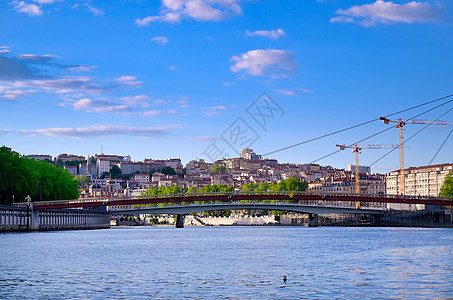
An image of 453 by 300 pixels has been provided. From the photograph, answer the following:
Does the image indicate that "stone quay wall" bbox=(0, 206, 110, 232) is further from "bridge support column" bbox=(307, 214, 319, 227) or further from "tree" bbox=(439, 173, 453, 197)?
"tree" bbox=(439, 173, 453, 197)

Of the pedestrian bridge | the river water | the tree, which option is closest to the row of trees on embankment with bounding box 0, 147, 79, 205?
the pedestrian bridge

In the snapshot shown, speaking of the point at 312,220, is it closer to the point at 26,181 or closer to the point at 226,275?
the point at 26,181

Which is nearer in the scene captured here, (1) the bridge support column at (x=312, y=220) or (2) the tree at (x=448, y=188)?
(2) the tree at (x=448, y=188)

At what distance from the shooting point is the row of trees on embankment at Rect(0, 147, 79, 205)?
7850cm

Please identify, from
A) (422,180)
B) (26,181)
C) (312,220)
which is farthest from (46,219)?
(422,180)

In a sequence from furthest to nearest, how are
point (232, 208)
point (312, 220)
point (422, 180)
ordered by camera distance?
point (422, 180) → point (312, 220) → point (232, 208)

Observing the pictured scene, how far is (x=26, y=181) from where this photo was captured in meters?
80.5

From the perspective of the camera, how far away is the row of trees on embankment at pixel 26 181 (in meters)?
78.5

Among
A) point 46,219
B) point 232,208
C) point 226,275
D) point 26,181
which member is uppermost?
point 26,181

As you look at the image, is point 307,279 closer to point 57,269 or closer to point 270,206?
point 57,269

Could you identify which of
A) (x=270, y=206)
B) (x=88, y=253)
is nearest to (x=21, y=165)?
(x=270, y=206)

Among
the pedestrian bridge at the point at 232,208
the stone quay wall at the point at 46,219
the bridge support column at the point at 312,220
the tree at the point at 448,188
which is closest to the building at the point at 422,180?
the tree at the point at 448,188

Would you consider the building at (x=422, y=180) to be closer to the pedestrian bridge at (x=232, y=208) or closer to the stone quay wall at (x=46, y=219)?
the pedestrian bridge at (x=232, y=208)

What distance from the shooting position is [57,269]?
97.5 ft
